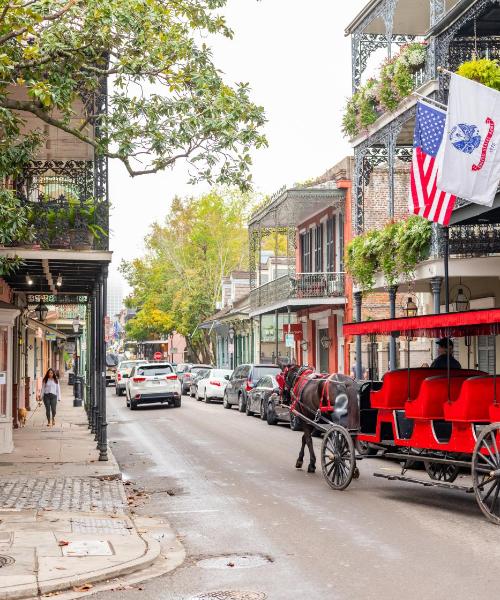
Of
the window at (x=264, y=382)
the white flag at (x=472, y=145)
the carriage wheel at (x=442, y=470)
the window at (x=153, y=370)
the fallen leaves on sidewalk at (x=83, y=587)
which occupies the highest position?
the white flag at (x=472, y=145)

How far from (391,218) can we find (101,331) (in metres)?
8.44

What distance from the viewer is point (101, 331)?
17.4 meters

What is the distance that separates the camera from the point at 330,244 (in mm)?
35094

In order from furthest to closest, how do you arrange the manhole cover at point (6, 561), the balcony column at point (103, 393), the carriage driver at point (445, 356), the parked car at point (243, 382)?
1. the parked car at point (243, 382)
2. the balcony column at point (103, 393)
3. the carriage driver at point (445, 356)
4. the manhole cover at point (6, 561)

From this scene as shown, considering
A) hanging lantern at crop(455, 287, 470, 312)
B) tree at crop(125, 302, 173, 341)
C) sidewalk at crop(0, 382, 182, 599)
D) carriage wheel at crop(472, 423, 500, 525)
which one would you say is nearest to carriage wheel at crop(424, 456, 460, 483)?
carriage wheel at crop(472, 423, 500, 525)

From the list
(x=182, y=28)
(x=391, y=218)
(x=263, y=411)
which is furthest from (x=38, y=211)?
(x=263, y=411)

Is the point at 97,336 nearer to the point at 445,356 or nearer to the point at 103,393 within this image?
the point at 103,393

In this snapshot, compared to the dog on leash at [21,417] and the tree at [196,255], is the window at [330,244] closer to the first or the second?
the dog on leash at [21,417]

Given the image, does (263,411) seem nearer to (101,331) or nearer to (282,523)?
(101,331)

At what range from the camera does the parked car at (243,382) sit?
98.5ft

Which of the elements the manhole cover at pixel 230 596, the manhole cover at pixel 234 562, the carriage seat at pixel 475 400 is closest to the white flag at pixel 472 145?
the carriage seat at pixel 475 400

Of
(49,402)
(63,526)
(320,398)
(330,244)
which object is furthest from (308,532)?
(330,244)

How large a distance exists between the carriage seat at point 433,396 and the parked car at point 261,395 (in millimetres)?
14707

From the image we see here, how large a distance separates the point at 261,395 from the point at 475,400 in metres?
17.6
